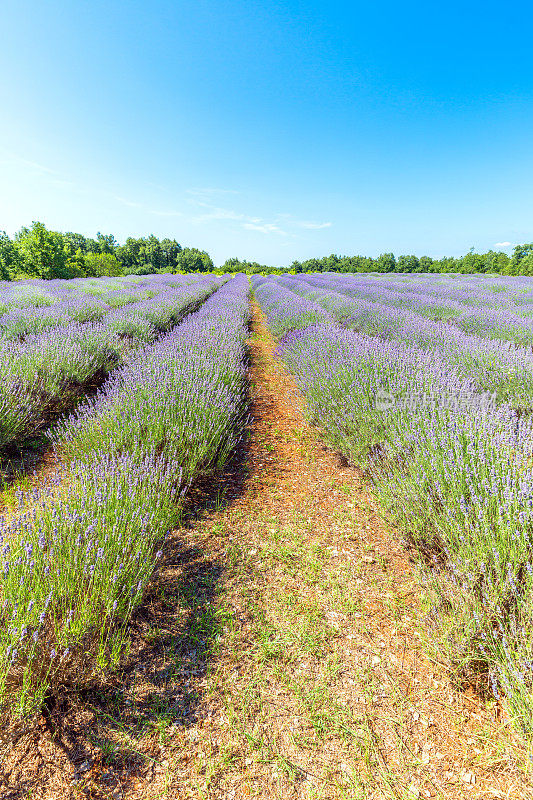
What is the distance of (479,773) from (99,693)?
1401mm

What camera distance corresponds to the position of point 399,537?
217 centimetres

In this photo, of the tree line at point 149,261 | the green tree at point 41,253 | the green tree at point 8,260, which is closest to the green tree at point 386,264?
the tree line at point 149,261

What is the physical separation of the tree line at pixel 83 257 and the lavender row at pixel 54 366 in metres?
26.8

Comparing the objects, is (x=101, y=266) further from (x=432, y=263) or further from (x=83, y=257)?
(x=432, y=263)

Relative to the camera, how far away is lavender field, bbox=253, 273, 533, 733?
1.33 metres

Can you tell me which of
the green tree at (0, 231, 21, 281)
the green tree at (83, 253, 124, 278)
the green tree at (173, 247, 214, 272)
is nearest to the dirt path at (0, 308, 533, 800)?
the green tree at (0, 231, 21, 281)

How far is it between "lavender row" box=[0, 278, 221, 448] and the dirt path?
215 centimetres

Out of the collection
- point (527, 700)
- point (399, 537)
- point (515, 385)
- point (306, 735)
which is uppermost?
point (515, 385)

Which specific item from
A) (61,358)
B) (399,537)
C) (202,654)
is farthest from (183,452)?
(61,358)

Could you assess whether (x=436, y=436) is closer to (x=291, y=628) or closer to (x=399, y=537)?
(x=399, y=537)

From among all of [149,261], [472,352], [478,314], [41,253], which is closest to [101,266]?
[149,261]

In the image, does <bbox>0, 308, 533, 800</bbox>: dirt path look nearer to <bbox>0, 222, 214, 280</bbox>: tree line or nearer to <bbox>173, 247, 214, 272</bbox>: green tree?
<bbox>0, 222, 214, 280</bbox>: tree line

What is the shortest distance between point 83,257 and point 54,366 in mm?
44173

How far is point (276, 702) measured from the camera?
1.38m
